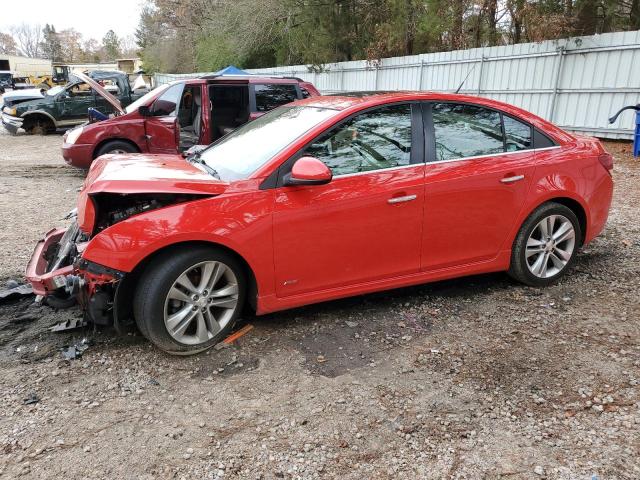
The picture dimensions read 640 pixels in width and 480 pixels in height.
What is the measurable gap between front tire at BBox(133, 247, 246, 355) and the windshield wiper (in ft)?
2.13

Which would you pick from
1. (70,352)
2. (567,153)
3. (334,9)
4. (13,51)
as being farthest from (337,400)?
(13,51)

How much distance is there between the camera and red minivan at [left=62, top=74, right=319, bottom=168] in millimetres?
8617

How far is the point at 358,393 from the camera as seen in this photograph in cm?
294

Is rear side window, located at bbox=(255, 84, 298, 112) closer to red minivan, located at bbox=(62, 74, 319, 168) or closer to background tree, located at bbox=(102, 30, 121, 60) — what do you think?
red minivan, located at bbox=(62, 74, 319, 168)

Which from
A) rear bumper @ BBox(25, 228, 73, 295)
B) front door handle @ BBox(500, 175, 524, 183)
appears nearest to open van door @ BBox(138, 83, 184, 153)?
rear bumper @ BBox(25, 228, 73, 295)

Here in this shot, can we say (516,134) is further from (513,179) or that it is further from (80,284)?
(80,284)

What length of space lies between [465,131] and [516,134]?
479 millimetres

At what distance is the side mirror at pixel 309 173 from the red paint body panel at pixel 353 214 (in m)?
0.09

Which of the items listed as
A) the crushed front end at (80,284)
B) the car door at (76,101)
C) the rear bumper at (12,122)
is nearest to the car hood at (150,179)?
the crushed front end at (80,284)

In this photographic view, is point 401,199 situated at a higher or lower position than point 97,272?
higher

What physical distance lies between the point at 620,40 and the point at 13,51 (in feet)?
431

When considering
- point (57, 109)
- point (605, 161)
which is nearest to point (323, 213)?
point (605, 161)

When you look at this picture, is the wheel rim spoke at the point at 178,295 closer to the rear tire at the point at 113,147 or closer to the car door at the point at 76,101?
the rear tire at the point at 113,147

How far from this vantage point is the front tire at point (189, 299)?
10.2 ft
